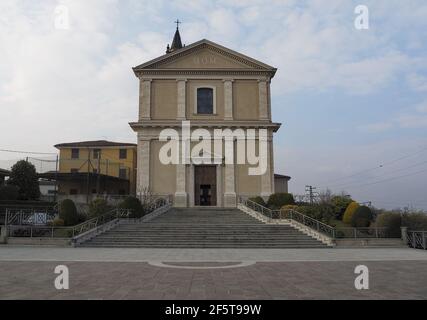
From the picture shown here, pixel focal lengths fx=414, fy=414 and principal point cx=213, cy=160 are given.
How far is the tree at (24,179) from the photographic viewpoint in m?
35.7

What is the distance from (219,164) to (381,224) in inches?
577

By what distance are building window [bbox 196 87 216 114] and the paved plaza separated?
21.2 meters

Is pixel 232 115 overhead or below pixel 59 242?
overhead

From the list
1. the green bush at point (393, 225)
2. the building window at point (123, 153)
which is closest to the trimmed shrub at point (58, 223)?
the green bush at point (393, 225)

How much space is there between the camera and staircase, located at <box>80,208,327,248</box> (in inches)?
803

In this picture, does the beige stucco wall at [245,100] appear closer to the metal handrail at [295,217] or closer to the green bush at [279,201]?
the green bush at [279,201]

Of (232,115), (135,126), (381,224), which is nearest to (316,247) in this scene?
(381,224)

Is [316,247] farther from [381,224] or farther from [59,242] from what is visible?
[59,242]

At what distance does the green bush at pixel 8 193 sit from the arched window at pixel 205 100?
52.2ft

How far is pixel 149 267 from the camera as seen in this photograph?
12.3 meters

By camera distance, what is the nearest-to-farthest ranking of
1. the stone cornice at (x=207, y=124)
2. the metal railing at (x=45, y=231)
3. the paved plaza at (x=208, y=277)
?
1. the paved plaza at (x=208, y=277)
2. the metal railing at (x=45, y=231)
3. the stone cornice at (x=207, y=124)

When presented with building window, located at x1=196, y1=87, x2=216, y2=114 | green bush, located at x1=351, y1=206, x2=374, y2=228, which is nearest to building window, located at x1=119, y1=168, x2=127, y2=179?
building window, located at x1=196, y1=87, x2=216, y2=114

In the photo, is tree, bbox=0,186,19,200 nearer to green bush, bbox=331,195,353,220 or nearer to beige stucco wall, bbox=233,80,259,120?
beige stucco wall, bbox=233,80,259,120
